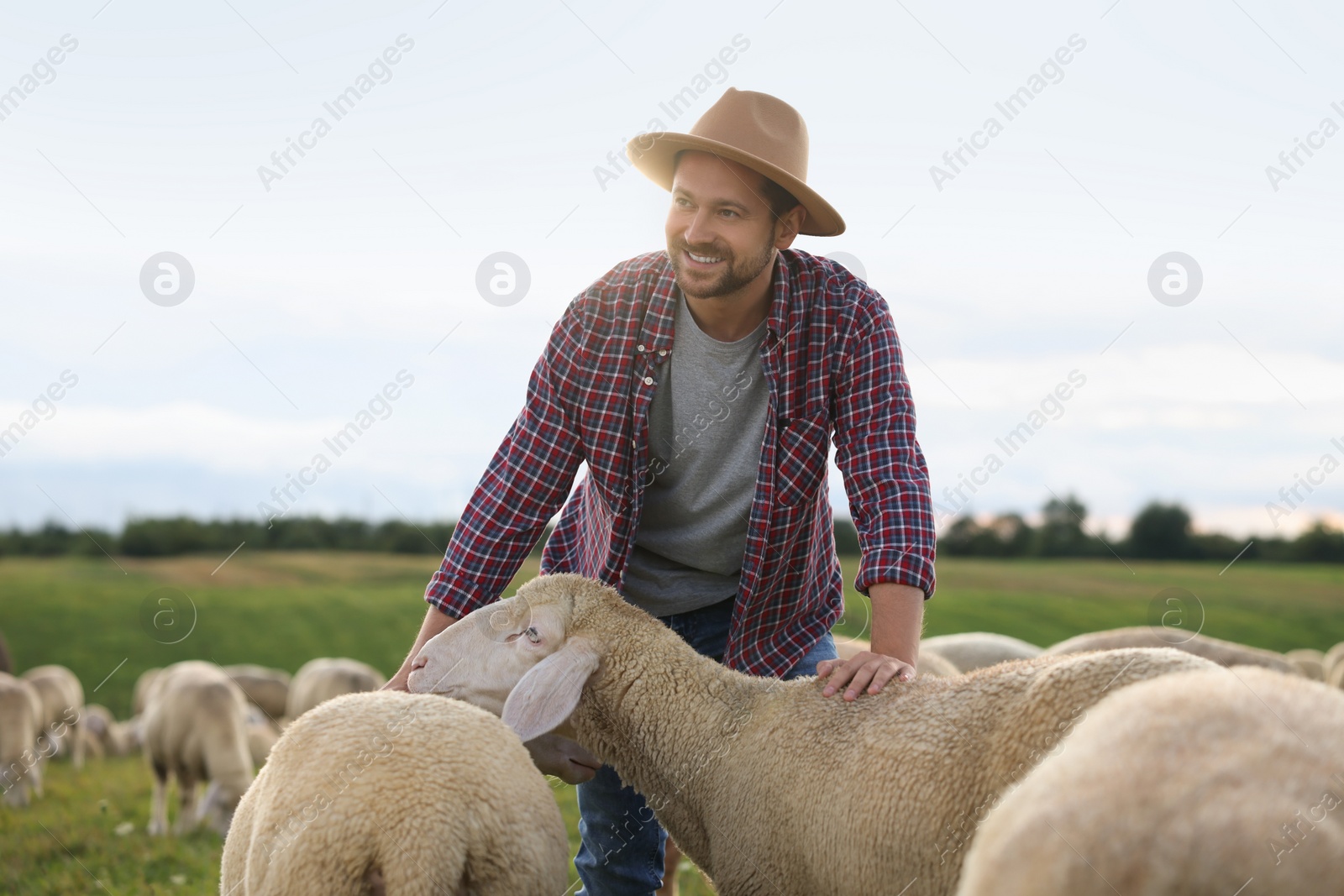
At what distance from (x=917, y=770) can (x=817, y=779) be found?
34 centimetres

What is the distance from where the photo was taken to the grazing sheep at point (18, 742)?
9617 mm

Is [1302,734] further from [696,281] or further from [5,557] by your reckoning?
[5,557]

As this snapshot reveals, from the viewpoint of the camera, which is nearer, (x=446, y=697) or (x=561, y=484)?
(x=446, y=697)

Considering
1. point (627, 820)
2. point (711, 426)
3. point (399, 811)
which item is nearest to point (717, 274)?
point (711, 426)

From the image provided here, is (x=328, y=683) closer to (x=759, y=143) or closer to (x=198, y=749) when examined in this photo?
(x=198, y=749)

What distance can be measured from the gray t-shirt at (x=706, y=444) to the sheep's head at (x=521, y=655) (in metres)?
0.56

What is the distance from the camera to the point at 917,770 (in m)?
2.72

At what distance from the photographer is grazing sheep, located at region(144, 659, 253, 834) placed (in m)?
8.25

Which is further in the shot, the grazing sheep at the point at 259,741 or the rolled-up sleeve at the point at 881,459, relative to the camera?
the grazing sheep at the point at 259,741

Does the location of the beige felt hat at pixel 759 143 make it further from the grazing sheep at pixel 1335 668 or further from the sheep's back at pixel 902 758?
the grazing sheep at pixel 1335 668

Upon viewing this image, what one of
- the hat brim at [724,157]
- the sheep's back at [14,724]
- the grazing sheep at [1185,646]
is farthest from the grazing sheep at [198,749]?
the hat brim at [724,157]

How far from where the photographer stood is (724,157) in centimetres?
376

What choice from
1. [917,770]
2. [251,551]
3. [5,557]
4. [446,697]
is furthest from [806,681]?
[5,557]

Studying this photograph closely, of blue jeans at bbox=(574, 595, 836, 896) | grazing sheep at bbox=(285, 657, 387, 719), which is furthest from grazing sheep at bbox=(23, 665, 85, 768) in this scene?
blue jeans at bbox=(574, 595, 836, 896)
